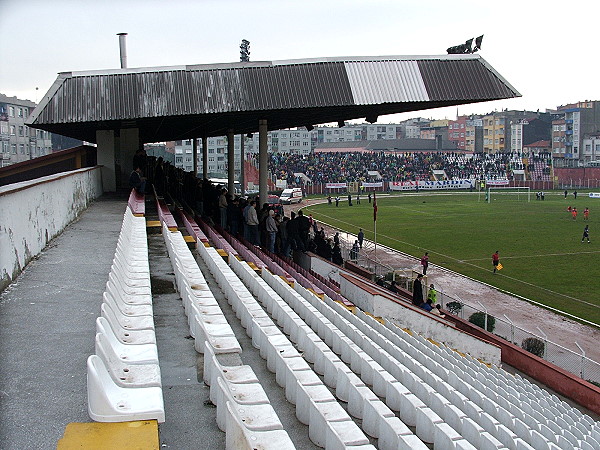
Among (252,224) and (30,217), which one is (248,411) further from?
(252,224)

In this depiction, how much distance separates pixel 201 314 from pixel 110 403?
2.34 m

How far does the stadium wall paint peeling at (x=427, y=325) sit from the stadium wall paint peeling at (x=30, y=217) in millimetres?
6547

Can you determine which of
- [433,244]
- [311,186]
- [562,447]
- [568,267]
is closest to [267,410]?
[562,447]

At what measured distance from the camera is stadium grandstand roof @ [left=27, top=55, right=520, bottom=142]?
18.3 m

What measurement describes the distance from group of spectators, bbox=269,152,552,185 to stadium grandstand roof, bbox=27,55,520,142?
70.2 meters

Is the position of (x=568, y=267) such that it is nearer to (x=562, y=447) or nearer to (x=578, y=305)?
(x=578, y=305)

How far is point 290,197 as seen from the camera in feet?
232

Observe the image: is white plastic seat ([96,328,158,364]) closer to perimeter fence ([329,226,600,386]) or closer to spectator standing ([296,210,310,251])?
perimeter fence ([329,226,600,386])

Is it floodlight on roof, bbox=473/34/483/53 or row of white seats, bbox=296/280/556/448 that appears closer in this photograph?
row of white seats, bbox=296/280/556/448

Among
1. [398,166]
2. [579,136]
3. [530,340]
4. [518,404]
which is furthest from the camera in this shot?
[579,136]

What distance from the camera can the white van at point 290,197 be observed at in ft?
229

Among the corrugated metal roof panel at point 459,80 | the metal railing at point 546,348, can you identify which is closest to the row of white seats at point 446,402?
the metal railing at point 546,348

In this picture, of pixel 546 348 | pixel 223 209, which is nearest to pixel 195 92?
pixel 223 209

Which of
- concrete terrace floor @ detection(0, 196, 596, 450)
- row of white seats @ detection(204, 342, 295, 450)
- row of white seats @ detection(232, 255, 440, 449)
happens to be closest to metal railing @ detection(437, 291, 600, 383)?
row of white seats @ detection(232, 255, 440, 449)
